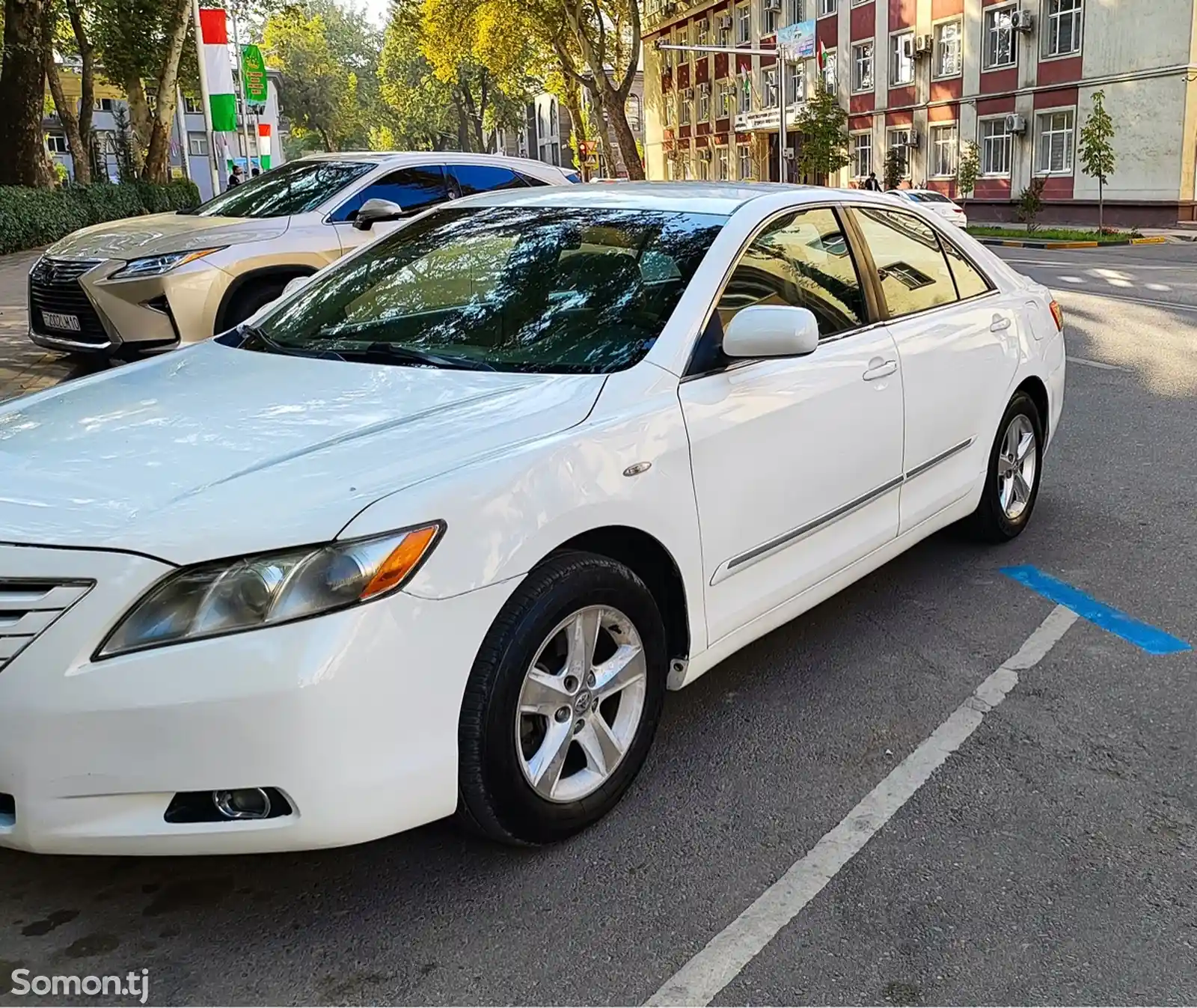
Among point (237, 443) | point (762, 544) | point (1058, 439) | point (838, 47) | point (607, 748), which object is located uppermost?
point (838, 47)

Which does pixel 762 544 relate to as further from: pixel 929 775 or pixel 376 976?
pixel 376 976

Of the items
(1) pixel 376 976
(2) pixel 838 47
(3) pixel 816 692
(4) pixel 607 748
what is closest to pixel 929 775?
(3) pixel 816 692

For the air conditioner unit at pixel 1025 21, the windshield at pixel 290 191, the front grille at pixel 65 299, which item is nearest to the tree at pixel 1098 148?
the air conditioner unit at pixel 1025 21

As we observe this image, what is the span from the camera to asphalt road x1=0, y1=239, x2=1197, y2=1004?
252 centimetres

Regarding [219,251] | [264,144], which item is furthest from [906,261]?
[264,144]

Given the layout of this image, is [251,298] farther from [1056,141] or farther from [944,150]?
[944,150]

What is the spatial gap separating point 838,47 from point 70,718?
150 ft

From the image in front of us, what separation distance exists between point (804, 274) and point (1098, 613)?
1.77 m

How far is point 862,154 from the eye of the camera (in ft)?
141

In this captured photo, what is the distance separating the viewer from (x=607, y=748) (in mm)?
3109

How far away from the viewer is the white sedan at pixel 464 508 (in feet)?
7.91

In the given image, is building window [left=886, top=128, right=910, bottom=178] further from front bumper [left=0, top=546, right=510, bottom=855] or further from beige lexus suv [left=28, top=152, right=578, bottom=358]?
front bumper [left=0, top=546, right=510, bottom=855]

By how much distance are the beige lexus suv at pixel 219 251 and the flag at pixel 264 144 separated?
4743 centimetres

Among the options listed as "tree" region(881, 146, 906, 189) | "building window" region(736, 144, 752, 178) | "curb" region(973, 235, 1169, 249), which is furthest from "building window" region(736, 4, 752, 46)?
"curb" region(973, 235, 1169, 249)
